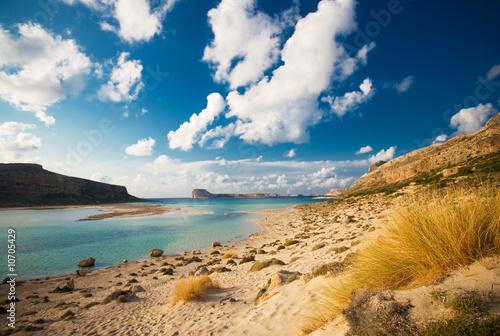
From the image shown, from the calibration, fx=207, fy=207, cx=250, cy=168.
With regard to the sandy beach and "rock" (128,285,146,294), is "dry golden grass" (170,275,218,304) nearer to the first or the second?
the sandy beach

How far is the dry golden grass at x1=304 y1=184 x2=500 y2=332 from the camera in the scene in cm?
319

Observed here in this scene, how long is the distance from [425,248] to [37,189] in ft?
461

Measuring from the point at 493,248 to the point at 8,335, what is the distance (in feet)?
43.4

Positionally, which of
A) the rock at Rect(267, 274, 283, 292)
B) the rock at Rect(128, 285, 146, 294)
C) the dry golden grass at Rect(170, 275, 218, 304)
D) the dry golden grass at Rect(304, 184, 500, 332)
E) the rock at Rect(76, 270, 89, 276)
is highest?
the dry golden grass at Rect(304, 184, 500, 332)

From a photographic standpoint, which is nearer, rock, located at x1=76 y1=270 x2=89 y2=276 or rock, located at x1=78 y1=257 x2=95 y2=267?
rock, located at x1=76 y1=270 x2=89 y2=276

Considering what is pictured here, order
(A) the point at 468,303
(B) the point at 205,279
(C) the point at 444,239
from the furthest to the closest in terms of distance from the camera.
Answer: (B) the point at 205,279
(C) the point at 444,239
(A) the point at 468,303

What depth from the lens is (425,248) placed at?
3504 millimetres

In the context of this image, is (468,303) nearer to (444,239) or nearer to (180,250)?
(444,239)

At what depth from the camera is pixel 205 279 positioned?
28.9ft

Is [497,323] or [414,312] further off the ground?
[497,323]

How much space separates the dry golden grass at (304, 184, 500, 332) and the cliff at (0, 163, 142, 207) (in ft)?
406

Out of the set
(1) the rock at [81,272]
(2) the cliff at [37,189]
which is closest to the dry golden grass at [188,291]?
(1) the rock at [81,272]

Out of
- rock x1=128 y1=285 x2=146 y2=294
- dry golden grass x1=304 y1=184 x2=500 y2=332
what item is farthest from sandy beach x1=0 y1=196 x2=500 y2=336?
dry golden grass x1=304 y1=184 x2=500 y2=332

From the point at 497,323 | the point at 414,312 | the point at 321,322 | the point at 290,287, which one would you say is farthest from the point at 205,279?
the point at 497,323
